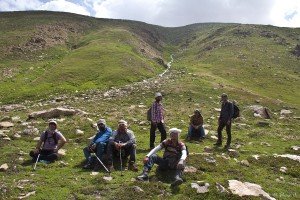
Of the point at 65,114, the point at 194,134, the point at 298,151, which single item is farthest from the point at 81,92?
the point at 298,151

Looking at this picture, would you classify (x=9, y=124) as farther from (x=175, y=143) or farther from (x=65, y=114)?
(x=175, y=143)

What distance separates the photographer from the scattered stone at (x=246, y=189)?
53.9 feet

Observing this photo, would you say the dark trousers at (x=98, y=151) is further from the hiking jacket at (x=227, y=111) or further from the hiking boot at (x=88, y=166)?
the hiking jacket at (x=227, y=111)

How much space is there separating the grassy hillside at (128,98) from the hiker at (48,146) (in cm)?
53

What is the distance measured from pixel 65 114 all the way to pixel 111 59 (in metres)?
37.3

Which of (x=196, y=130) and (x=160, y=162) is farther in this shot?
(x=196, y=130)

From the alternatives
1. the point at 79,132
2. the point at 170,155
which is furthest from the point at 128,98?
the point at 170,155

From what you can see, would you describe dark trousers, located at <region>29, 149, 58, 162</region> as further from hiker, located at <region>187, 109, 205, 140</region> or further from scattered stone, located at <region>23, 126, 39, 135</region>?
hiker, located at <region>187, 109, 205, 140</region>

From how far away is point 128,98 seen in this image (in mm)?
40531

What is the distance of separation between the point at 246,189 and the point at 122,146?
225 inches

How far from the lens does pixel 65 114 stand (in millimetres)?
31266

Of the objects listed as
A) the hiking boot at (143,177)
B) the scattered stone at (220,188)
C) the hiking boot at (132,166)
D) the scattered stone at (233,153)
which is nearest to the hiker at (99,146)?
the hiking boot at (132,166)

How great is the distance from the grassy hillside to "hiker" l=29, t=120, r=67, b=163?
0.53 meters

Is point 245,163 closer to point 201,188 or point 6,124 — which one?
point 201,188
